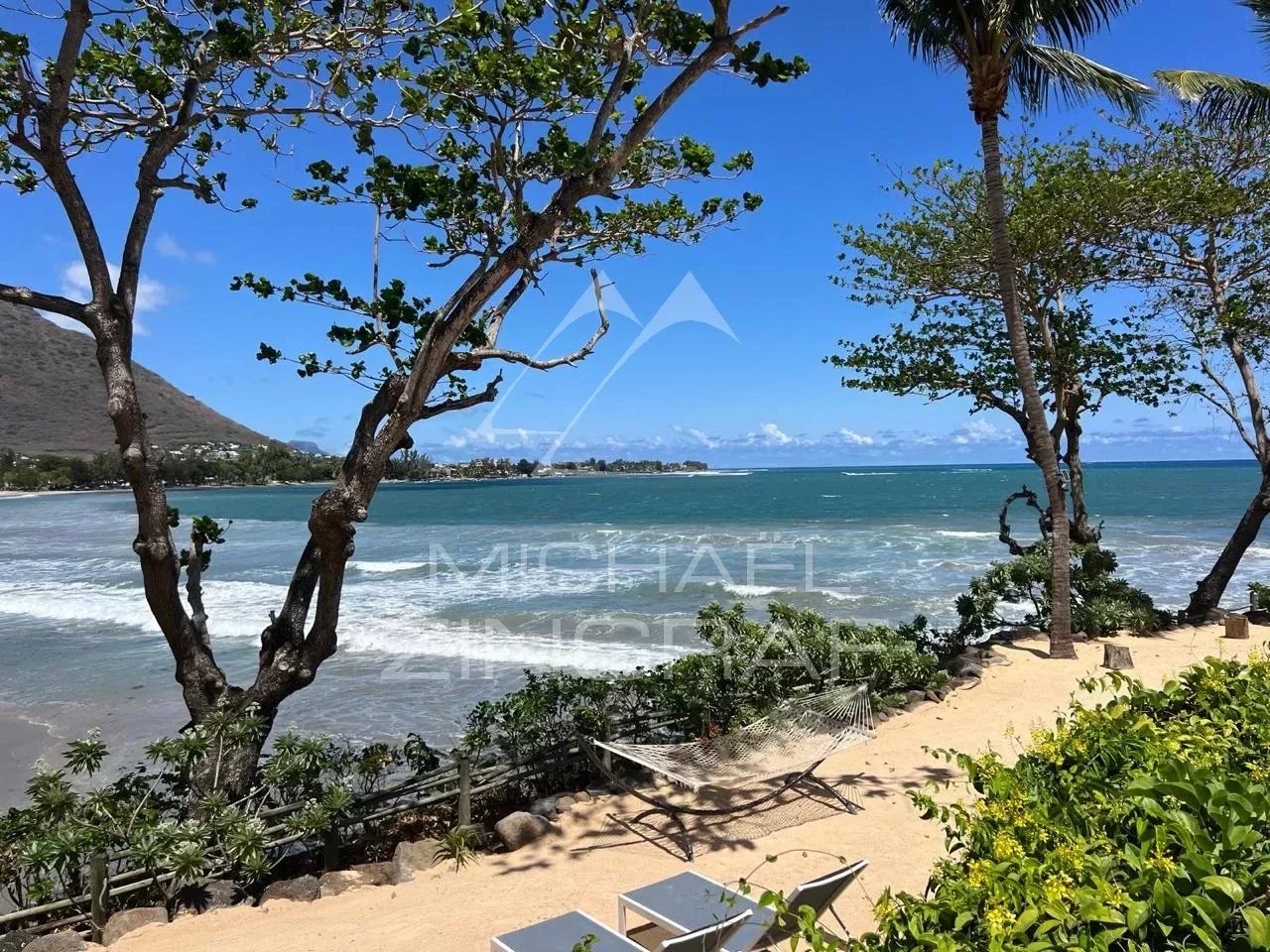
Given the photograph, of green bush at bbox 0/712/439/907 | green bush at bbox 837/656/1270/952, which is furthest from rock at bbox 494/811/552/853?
green bush at bbox 837/656/1270/952

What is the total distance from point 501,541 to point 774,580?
15.2 meters

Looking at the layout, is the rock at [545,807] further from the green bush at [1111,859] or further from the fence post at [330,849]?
the green bush at [1111,859]

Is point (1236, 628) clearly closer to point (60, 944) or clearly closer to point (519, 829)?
point (519, 829)

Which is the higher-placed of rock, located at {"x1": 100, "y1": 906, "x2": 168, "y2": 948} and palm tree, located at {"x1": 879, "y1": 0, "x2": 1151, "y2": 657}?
palm tree, located at {"x1": 879, "y1": 0, "x2": 1151, "y2": 657}

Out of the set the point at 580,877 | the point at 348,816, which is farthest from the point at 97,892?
the point at 580,877

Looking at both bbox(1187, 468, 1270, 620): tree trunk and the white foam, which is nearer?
bbox(1187, 468, 1270, 620): tree trunk

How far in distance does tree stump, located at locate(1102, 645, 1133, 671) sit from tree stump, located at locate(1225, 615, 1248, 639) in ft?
6.97

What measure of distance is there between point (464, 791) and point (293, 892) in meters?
1.06

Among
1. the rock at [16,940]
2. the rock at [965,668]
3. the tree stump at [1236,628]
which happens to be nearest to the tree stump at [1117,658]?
the rock at [965,668]

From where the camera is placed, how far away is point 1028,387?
28.1ft

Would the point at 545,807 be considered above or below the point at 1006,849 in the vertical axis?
below

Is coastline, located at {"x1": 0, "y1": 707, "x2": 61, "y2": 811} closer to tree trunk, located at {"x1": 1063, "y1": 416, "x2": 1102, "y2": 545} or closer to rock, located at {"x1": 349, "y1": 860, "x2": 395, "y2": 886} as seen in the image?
rock, located at {"x1": 349, "y1": 860, "x2": 395, "y2": 886}

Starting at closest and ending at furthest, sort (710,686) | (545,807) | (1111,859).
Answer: (1111,859) < (545,807) < (710,686)

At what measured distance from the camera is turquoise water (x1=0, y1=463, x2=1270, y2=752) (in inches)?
415
